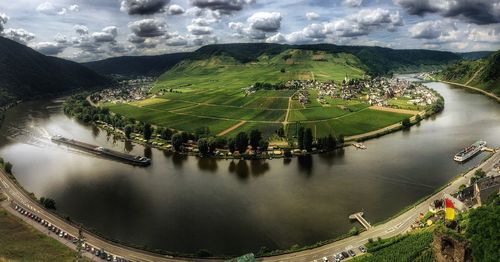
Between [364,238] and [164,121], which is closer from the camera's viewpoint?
[364,238]

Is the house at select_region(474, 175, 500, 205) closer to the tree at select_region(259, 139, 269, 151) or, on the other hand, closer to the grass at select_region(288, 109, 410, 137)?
the tree at select_region(259, 139, 269, 151)

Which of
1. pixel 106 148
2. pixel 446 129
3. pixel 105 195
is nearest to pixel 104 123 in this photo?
pixel 106 148

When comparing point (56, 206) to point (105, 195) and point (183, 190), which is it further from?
point (183, 190)

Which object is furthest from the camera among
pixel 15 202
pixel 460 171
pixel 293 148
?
pixel 293 148

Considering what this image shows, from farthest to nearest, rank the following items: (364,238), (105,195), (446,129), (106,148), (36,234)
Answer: (446,129) → (106,148) → (105,195) → (36,234) → (364,238)

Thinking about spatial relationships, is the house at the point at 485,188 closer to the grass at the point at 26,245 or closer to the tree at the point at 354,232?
the tree at the point at 354,232

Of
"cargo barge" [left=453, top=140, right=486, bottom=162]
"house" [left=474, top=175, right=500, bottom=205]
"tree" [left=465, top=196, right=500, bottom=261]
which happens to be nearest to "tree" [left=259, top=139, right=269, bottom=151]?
"cargo barge" [left=453, top=140, right=486, bottom=162]
